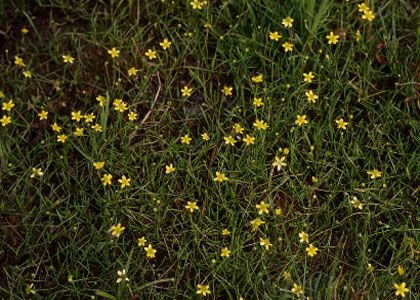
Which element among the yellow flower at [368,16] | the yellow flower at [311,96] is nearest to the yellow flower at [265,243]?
the yellow flower at [311,96]

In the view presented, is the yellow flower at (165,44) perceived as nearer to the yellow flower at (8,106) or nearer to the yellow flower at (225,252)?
the yellow flower at (8,106)

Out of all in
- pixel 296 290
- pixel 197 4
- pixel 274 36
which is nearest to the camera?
pixel 296 290

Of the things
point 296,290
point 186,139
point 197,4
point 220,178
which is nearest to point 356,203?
point 296,290

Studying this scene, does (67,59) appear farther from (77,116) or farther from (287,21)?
(287,21)

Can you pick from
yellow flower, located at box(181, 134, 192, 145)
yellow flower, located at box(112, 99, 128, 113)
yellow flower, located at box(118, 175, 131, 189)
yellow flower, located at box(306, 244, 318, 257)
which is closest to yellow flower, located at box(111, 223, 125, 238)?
yellow flower, located at box(118, 175, 131, 189)

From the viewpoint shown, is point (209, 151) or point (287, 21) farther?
point (287, 21)

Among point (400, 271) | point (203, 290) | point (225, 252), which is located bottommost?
point (203, 290)

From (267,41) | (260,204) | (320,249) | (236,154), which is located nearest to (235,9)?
(267,41)

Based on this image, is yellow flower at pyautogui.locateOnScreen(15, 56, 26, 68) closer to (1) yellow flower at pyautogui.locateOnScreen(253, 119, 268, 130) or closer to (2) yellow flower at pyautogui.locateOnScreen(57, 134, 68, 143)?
(2) yellow flower at pyautogui.locateOnScreen(57, 134, 68, 143)

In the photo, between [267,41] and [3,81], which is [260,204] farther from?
[3,81]
